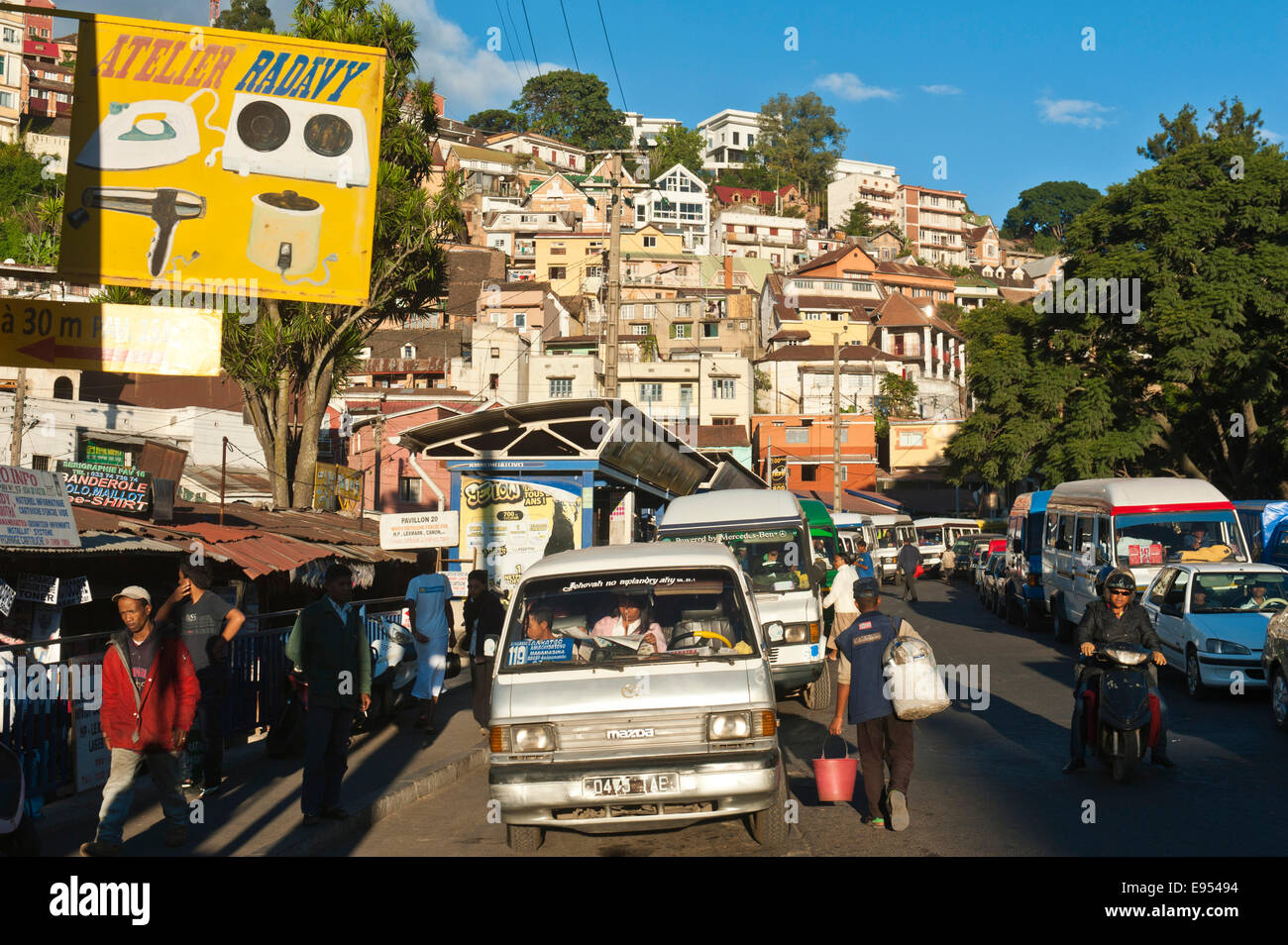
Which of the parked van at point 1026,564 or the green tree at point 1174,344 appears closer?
the parked van at point 1026,564

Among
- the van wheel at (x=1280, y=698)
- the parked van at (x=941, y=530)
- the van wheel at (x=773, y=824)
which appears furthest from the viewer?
the parked van at (x=941, y=530)

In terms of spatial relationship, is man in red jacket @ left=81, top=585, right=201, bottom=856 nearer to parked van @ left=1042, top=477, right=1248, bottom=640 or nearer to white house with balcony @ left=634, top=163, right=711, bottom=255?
parked van @ left=1042, top=477, right=1248, bottom=640

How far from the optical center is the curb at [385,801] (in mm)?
7926

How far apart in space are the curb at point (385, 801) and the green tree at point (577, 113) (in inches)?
5329

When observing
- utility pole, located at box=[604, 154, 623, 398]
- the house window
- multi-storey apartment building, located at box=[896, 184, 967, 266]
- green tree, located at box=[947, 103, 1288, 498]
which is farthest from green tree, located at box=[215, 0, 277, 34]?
utility pole, located at box=[604, 154, 623, 398]

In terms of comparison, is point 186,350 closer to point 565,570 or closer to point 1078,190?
point 565,570

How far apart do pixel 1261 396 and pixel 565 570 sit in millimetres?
35340

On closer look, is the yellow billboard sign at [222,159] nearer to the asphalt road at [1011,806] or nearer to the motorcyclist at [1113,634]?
the asphalt road at [1011,806]

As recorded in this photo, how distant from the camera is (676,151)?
13075 centimetres

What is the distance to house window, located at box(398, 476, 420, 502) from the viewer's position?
44.3 metres

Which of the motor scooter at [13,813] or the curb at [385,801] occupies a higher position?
the motor scooter at [13,813]

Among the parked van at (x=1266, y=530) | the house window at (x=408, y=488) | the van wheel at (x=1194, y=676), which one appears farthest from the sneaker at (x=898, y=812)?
the house window at (x=408, y=488)

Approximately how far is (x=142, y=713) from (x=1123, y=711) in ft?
24.9

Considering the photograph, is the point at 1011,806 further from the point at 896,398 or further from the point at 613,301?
the point at 896,398
